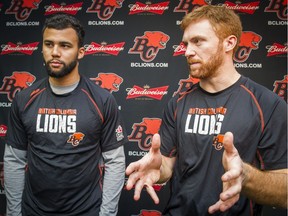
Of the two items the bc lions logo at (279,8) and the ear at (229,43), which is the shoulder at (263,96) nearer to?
the ear at (229,43)

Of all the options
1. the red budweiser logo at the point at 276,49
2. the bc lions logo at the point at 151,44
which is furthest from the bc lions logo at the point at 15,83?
the red budweiser logo at the point at 276,49

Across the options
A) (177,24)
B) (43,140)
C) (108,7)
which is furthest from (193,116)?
(108,7)

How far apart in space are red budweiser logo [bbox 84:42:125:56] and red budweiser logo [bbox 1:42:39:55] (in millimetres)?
530

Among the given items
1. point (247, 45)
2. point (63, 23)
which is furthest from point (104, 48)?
point (247, 45)

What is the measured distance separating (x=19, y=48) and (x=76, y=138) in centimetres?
160

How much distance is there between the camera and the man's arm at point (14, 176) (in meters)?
1.57

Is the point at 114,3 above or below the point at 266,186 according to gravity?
above

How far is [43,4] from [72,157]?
180 centimetres

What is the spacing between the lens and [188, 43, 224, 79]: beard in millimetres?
1272

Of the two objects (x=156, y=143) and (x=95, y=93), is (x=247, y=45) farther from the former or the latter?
(x=156, y=143)

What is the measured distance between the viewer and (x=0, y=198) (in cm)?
268

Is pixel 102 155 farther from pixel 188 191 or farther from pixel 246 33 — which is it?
pixel 246 33

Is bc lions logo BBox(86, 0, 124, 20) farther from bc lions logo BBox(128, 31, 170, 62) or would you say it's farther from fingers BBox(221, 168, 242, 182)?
fingers BBox(221, 168, 242, 182)

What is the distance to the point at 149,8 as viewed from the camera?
2.54 meters
